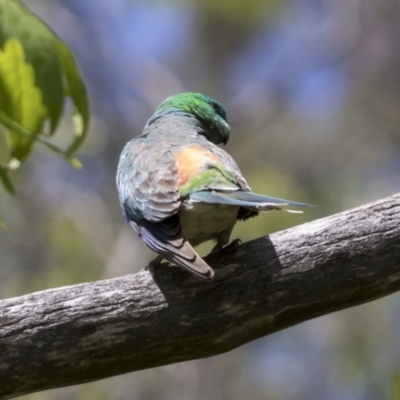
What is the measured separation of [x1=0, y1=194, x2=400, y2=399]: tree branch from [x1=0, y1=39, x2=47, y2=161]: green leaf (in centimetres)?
120

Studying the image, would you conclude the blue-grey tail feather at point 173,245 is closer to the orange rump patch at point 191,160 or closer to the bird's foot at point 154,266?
the bird's foot at point 154,266

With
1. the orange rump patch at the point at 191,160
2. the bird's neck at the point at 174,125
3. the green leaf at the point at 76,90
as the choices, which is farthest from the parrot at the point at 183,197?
the green leaf at the point at 76,90

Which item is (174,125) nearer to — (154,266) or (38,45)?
(154,266)

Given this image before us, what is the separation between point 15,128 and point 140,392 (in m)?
6.78

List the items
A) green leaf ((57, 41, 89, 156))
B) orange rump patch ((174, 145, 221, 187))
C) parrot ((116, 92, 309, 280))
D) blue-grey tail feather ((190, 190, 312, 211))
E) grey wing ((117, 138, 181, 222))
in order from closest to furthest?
green leaf ((57, 41, 89, 156)) < blue-grey tail feather ((190, 190, 312, 211)) < parrot ((116, 92, 309, 280)) < grey wing ((117, 138, 181, 222)) < orange rump patch ((174, 145, 221, 187))

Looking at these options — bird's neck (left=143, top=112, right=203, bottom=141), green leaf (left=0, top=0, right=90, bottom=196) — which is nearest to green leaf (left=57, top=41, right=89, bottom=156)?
green leaf (left=0, top=0, right=90, bottom=196)

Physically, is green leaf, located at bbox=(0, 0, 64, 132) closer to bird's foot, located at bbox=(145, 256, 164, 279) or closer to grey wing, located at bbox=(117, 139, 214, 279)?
grey wing, located at bbox=(117, 139, 214, 279)

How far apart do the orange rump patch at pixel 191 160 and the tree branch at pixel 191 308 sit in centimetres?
54

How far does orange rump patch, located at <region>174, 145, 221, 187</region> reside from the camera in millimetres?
3148

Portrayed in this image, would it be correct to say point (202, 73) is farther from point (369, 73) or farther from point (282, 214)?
point (282, 214)

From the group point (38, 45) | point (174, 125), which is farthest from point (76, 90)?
point (174, 125)

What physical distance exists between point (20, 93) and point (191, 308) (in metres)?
1.32

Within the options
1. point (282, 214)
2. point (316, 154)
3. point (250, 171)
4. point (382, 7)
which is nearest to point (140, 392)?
point (282, 214)

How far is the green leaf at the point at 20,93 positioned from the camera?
63.3 inches
